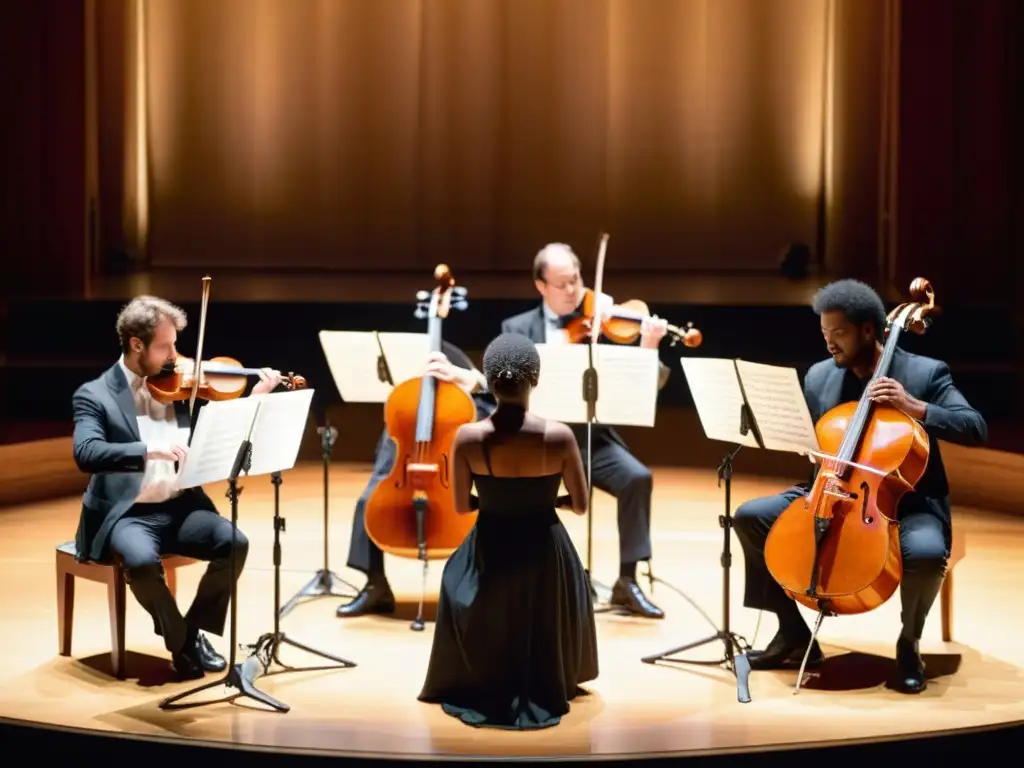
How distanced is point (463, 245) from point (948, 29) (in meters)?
3.26

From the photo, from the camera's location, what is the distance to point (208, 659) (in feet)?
12.3

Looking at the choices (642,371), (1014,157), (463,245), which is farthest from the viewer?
(463,245)

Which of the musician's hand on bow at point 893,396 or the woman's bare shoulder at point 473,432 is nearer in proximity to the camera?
the woman's bare shoulder at point 473,432

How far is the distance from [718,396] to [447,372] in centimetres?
91

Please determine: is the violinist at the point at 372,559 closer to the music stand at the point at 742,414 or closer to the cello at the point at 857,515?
the music stand at the point at 742,414

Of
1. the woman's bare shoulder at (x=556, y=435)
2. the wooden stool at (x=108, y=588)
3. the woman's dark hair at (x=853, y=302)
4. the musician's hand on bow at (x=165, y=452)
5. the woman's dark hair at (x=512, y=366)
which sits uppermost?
the woman's dark hair at (x=853, y=302)

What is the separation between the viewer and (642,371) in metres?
4.19

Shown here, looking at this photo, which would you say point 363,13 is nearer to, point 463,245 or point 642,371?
point 463,245

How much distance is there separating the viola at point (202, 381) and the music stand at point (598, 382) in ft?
2.76

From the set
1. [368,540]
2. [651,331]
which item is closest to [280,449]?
[368,540]

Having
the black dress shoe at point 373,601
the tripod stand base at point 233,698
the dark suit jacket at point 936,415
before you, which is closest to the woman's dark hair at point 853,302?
the dark suit jacket at point 936,415

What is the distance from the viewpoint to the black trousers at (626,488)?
4430 millimetres

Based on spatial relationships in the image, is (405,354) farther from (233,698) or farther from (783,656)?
(783,656)

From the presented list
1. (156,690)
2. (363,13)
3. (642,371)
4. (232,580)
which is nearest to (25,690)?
(156,690)
